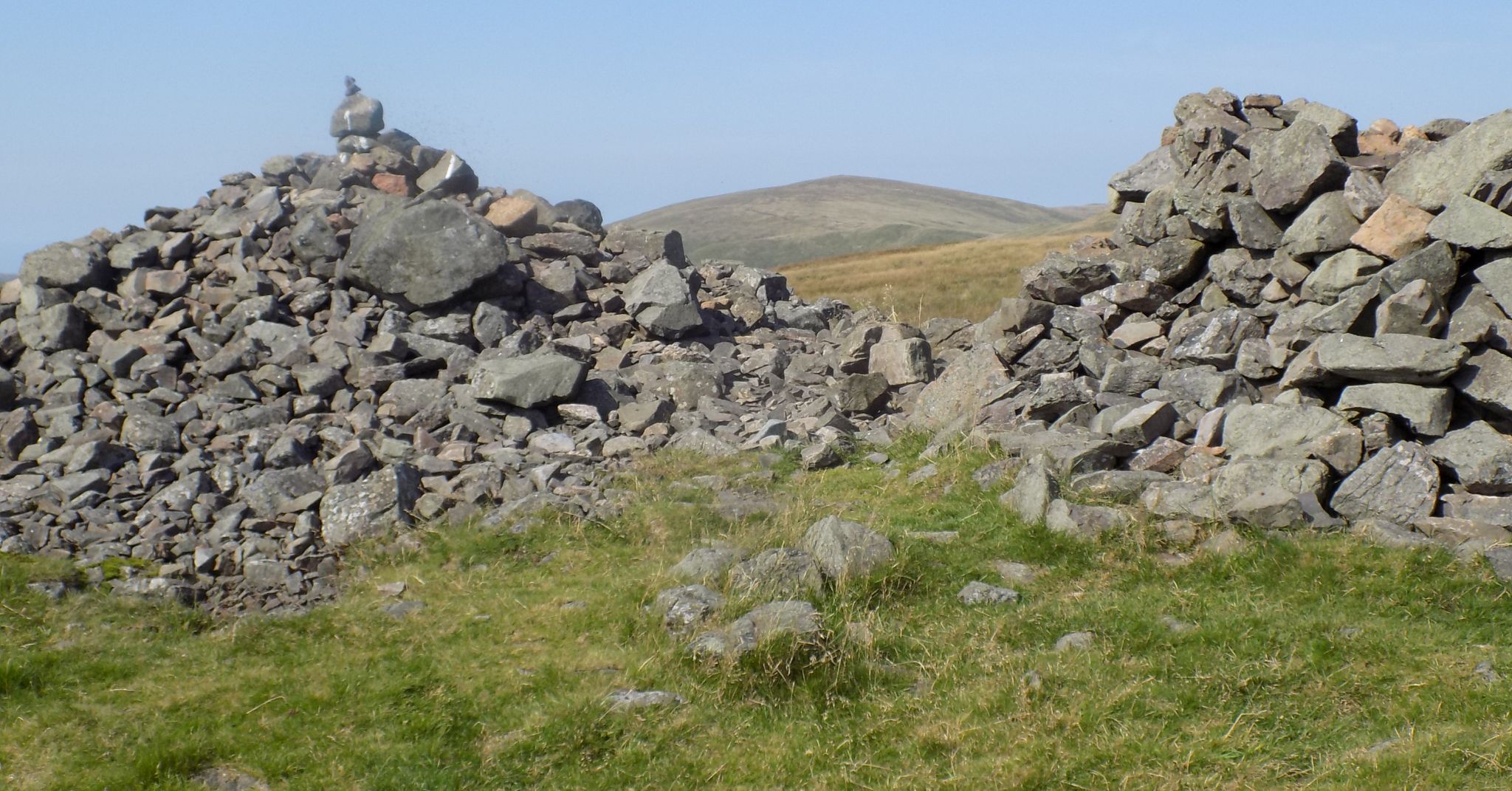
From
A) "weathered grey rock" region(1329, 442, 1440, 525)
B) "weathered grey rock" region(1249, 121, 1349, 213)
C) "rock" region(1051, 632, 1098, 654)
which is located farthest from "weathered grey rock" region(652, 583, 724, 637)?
"weathered grey rock" region(1249, 121, 1349, 213)

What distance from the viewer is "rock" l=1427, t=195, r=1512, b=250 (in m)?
11.0

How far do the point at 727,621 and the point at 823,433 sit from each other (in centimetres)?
617

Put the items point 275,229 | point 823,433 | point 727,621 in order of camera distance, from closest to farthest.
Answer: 1. point 727,621
2. point 823,433
3. point 275,229

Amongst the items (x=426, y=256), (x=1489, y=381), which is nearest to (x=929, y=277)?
(x=426, y=256)

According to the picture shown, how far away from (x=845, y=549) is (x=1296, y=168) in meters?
7.68

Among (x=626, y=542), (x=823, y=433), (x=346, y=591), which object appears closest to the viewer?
(x=346, y=591)

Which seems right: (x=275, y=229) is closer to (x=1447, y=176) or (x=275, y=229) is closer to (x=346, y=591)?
(x=346, y=591)

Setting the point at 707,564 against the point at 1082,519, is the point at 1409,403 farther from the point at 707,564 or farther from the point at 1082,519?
the point at 707,564

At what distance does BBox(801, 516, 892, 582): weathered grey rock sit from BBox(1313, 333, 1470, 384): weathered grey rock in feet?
16.1

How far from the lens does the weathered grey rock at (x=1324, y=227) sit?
1245 cm

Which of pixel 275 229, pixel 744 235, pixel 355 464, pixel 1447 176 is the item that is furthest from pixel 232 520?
pixel 744 235

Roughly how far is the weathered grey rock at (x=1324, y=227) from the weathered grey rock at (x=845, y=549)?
642 centimetres

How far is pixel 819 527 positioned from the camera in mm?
9852

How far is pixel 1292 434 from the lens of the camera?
35.7ft
